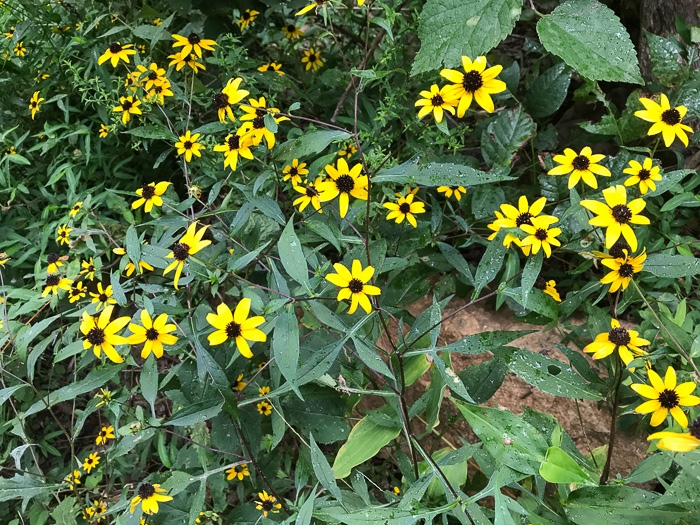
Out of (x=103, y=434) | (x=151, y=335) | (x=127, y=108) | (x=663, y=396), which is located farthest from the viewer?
(x=103, y=434)

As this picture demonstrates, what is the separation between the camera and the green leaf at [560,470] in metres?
0.81

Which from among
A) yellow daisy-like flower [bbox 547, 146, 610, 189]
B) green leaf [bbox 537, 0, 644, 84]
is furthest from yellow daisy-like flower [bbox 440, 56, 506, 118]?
yellow daisy-like flower [bbox 547, 146, 610, 189]

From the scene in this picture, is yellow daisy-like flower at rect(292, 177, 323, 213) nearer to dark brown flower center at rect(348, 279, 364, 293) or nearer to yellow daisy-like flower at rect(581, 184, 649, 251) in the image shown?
dark brown flower center at rect(348, 279, 364, 293)

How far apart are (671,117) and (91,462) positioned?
7.82 ft

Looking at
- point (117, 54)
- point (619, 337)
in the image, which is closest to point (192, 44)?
point (117, 54)

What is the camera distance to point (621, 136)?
165cm

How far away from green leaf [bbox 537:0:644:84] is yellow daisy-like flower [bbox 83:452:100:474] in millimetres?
2087

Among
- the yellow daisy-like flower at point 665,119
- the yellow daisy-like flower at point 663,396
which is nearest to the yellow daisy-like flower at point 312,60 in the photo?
the yellow daisy-like flower at point 665,119

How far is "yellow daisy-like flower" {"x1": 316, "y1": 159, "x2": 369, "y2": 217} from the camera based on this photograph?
3.92 feet

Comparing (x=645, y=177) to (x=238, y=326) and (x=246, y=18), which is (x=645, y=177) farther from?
(x=246, y=18)

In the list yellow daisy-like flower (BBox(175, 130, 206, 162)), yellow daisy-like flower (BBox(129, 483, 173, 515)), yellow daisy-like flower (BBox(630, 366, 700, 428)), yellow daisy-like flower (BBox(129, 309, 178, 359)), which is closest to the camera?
yellow daisy-like flower (BBox(630, 366, 700, 428))

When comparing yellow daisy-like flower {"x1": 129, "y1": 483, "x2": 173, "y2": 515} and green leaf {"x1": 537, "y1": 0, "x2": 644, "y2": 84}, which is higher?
green leaf {"x1": 537, "y1": 0, "x2": 644, "y2": 84}

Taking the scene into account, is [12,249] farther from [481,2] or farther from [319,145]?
[481,2]

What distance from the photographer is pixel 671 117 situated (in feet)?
4.27
